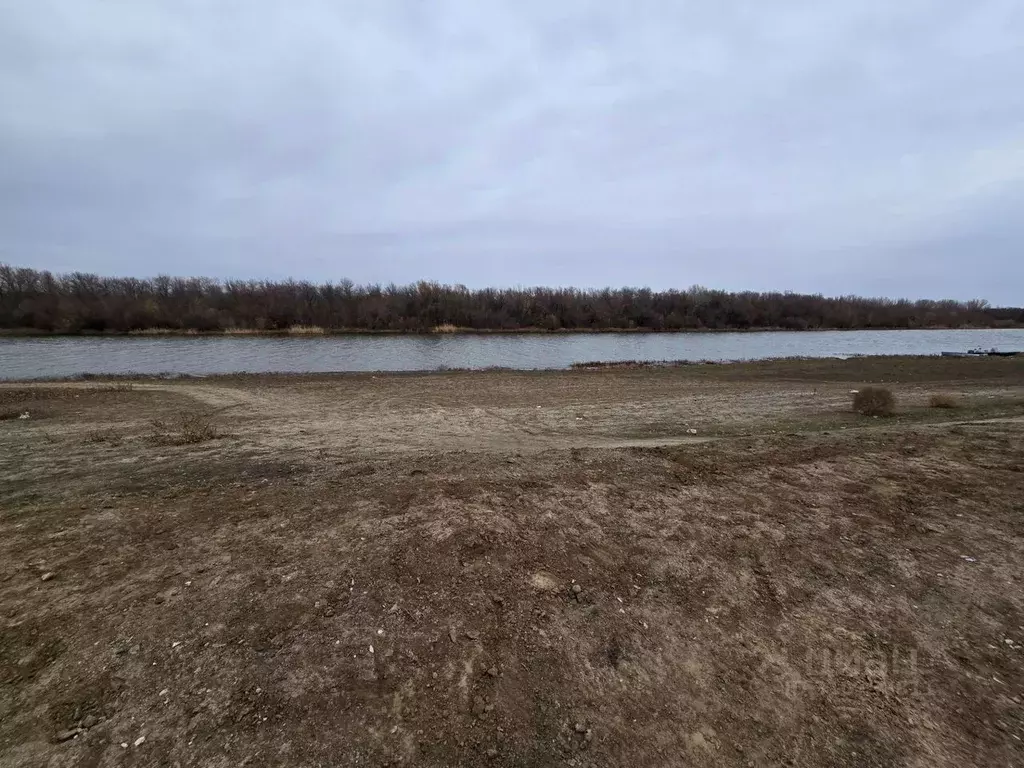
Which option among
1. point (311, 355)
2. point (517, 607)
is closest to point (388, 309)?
point (311, 355)

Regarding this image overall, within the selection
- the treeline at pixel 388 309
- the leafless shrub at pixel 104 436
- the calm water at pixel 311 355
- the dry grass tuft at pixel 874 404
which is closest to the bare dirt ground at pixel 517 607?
the leafless shrub at pixel 104 436

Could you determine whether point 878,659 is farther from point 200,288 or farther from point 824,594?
point 200,288

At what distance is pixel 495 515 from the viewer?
Result: 504 centimetres

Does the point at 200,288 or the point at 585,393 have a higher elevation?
the point at 200,288

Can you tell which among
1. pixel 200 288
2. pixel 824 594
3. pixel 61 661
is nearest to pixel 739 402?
pixel 824 594

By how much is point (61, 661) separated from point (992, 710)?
569cm

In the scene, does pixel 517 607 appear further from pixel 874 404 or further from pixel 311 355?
pixel 311 355

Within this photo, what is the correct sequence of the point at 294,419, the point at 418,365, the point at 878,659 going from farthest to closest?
the point at 418,365 → the point at 294,419 → the point at 878,659

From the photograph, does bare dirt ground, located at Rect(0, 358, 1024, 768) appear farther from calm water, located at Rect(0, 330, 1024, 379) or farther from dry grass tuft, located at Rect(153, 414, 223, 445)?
calm water, located at Rect(0, 330, 1024, 379)

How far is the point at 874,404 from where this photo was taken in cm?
1155

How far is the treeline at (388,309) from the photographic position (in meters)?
61.2

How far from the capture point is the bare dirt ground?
2.59m

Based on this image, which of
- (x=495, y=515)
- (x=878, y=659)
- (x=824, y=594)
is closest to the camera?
(x=878, y=659)

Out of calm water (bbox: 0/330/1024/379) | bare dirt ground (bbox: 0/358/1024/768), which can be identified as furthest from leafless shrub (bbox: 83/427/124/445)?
calm water (bbox: 0/330/1024/379)
